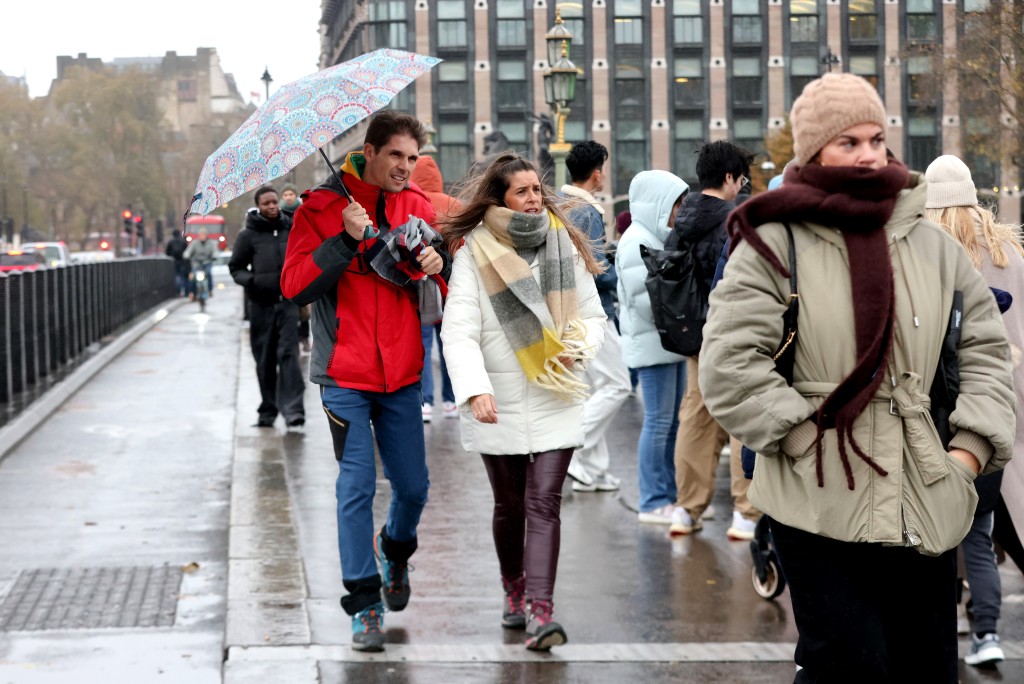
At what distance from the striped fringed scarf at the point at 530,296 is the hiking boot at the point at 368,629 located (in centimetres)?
103

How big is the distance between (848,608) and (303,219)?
3.01 metres

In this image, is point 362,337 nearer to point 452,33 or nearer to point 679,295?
point 679,295

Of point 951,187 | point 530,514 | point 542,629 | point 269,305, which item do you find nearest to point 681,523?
point 530,514

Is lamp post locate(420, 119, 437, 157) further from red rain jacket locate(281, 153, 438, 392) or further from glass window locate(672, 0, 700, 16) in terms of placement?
glass window locate(672, 0, 700, 16)

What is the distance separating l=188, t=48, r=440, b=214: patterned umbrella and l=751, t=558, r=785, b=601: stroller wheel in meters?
2.47

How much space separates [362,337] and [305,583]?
4.74ft

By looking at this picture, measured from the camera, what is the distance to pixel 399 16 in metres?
73.8

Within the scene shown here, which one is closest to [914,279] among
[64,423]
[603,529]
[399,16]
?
[603,529]

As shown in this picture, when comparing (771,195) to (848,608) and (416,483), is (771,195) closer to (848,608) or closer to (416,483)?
(848,608)

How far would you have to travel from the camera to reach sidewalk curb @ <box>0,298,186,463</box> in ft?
38.4

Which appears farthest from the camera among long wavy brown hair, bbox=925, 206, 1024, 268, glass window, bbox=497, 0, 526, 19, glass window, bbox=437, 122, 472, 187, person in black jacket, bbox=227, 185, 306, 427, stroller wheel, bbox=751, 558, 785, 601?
glass window, bbox=437, 122, 472, 187

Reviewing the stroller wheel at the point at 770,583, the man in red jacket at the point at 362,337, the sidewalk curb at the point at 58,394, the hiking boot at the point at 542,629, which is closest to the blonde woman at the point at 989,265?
the stroller wheel at the point at 770,583

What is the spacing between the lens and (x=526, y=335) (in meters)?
5.99

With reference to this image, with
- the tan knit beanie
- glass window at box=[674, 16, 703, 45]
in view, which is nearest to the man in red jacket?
the tan knit beanie
